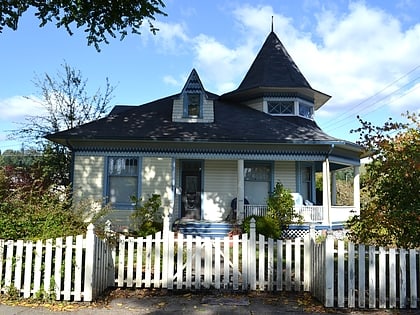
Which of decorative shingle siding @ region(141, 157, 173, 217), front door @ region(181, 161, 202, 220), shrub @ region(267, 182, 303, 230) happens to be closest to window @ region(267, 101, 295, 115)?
front door @ region(181, 161, 202, 220)

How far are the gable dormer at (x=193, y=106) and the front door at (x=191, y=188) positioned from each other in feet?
6.26

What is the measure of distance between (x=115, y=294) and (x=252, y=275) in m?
2.55

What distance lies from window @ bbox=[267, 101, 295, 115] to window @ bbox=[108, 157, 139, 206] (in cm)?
780

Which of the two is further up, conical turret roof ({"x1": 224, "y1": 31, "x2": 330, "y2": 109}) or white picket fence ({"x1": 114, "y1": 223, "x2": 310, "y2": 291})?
conical turret roof ({"x1": 224, "y1": 31, "x2": 330, "y2": 109})

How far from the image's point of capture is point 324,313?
5.92 meters

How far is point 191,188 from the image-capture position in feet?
A: 54.0

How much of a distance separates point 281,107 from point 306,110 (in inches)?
62.2

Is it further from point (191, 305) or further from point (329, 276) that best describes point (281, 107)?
point (191, 305)

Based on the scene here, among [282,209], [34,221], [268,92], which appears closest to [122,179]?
[282,209]

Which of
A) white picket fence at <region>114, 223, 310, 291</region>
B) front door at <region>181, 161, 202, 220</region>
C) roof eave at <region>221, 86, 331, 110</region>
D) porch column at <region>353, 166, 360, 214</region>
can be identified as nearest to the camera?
white picket fence at <region>114, 223, 310, 291</region>

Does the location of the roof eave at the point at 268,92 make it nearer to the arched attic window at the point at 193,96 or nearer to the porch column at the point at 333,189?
the arched attic window at the point at 193,96

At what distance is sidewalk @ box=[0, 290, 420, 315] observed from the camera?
5.88m

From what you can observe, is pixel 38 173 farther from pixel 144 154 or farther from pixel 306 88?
pixel 306 88

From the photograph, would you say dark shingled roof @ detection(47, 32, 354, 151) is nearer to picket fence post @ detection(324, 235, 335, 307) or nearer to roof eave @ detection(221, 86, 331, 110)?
roof eave @ detection(221, 86, 331, 110)
